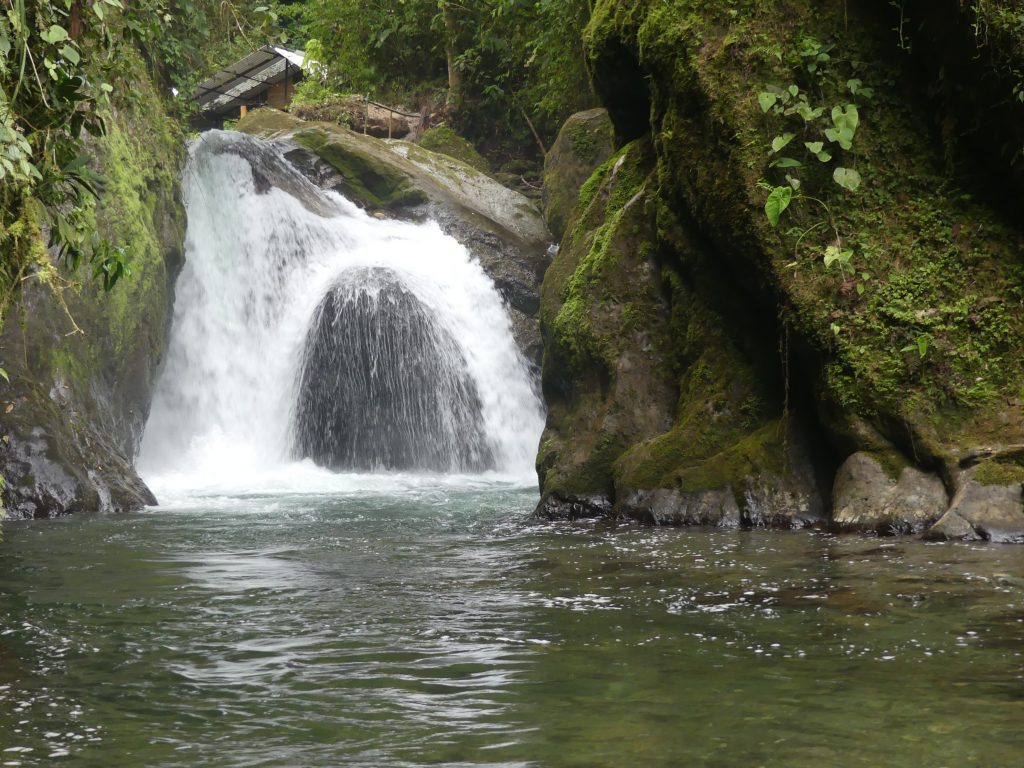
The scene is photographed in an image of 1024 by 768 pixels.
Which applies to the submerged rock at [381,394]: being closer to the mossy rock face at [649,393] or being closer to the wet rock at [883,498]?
the mossy rock face at [649,393]

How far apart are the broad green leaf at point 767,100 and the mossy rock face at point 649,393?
1616mm

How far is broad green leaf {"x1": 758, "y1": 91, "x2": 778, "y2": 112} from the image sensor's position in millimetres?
7652

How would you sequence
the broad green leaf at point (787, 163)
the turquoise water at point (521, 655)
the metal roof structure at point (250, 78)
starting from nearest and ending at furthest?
the turquoise water at point (521, 655), the broad green leaf at point (787, 163), the metal roof structure at point (250, 78)

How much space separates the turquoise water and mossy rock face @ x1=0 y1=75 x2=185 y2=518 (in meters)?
2.78

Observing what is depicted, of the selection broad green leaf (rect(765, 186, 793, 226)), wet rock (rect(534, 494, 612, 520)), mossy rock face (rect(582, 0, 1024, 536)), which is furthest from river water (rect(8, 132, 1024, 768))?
broad green leaf (rect(765, 186, 793, 226))

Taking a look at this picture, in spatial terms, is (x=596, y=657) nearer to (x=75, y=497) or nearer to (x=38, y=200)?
(x=38, y=200)

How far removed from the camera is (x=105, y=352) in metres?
12.3

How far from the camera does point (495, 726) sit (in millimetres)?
3400

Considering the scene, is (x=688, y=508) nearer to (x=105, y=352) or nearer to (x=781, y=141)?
(x=781, y=141)

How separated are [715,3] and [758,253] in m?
2.03

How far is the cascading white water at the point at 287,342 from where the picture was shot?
1510 cm

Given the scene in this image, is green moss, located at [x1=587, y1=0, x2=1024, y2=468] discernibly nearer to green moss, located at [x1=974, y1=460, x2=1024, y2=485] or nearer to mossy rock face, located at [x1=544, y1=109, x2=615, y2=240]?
green moss, located at [x1=974, y1=460, x2=1024, y2=485]

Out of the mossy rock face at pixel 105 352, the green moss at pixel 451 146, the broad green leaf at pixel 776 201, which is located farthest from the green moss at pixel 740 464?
the green moss at pixel 451 146

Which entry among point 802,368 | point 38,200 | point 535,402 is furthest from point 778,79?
point 535,402
